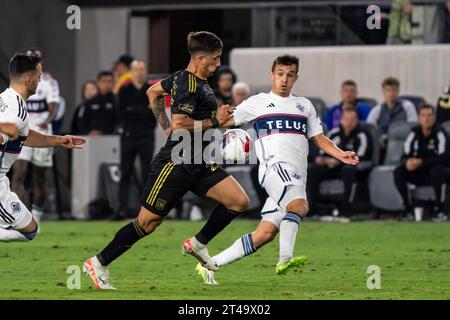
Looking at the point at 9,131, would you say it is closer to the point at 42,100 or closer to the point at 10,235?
the point at 10,235

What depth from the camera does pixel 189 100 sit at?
454 inches

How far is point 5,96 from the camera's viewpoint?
39.1ft

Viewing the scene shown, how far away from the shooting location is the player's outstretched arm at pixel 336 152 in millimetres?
11805

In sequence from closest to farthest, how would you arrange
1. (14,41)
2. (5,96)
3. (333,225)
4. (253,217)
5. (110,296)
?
(110,296)
(5,96)
(333,225)
(253,217)
(14,41)

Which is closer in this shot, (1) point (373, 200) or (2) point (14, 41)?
(1) point (373, 200)

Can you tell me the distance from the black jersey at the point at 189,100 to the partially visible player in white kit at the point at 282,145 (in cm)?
32

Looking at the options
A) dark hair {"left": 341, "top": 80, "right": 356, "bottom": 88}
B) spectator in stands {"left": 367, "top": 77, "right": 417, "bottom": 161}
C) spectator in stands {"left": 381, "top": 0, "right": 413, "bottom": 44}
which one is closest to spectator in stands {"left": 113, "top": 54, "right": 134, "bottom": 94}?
dark hair {"left": 341, "top": 80, "right": 356, "bottom": 88}

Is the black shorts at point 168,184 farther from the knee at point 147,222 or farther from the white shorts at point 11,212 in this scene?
the white shorts at point 11,212

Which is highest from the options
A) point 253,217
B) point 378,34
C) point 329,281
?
point 378,34

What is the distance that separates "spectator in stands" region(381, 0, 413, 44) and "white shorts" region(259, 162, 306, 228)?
11098 mm

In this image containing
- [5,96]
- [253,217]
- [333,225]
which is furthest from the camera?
[253,217]
